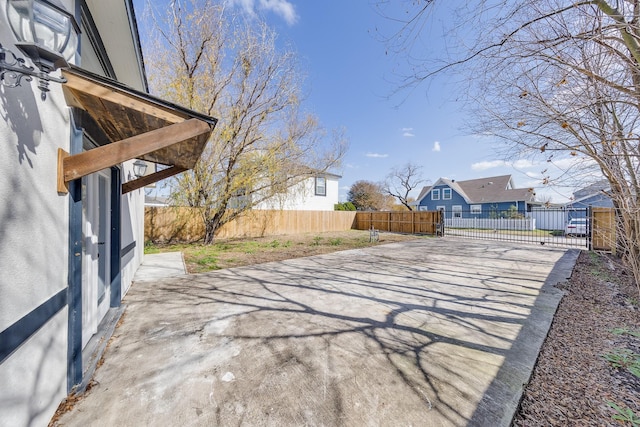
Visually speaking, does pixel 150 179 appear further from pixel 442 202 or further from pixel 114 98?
pixel 442 202

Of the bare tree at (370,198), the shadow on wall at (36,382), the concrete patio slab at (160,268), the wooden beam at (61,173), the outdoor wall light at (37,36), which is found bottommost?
the concrete patio slab at (160,268)

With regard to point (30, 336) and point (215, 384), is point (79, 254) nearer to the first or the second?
point (30, 336)

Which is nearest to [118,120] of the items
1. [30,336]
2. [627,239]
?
[30,336]

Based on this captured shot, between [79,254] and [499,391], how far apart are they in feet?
11.7

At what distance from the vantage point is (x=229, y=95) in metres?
9.24

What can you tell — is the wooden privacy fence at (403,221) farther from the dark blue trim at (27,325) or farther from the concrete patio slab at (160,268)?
the dark blue trim at (27,325)

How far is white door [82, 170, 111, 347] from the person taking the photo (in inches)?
108

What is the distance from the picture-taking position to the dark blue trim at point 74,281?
1924mm

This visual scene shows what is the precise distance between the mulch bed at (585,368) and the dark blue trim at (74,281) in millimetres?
3278

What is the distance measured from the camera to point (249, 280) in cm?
529

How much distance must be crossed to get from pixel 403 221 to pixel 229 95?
1339cm

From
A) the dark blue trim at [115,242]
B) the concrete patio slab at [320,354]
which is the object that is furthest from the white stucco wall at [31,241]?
the dark blue trim at [115,242]

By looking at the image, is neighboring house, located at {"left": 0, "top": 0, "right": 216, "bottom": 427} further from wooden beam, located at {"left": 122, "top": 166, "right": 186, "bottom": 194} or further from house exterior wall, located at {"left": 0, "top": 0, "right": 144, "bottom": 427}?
wooden beam, located at {"left": 122, "top": 166, "right": 186, "bottom": 194}

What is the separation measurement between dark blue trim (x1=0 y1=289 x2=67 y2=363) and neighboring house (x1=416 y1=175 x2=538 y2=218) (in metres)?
22.4
